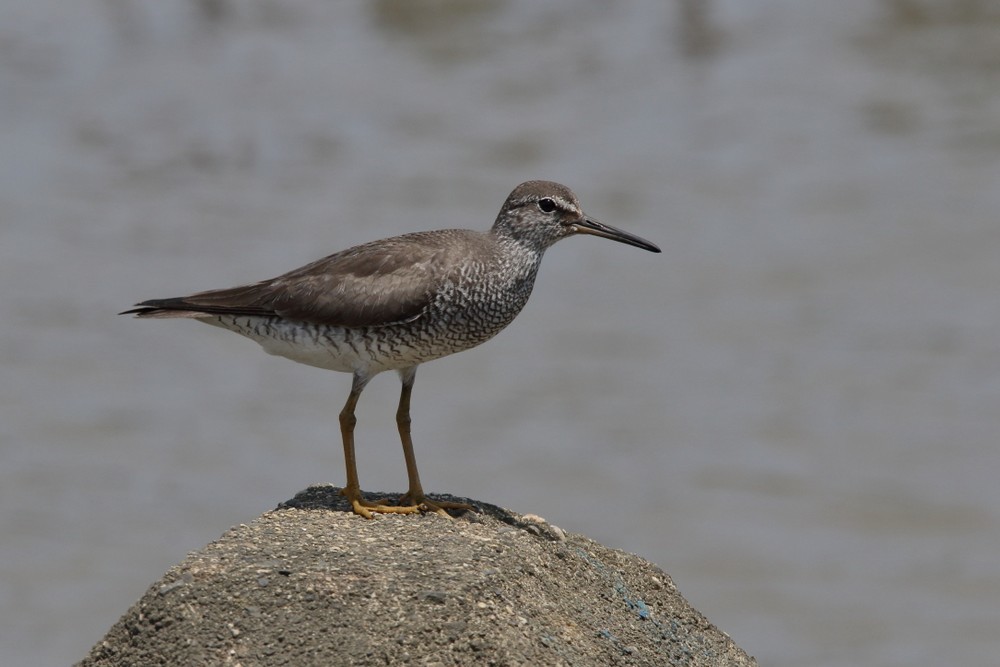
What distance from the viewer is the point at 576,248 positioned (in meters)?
34.8

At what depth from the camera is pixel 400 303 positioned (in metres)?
10.1

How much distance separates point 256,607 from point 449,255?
3004 mm

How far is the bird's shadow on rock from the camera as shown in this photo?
9.88 m

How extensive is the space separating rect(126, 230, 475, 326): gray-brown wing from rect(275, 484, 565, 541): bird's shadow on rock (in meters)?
1.17

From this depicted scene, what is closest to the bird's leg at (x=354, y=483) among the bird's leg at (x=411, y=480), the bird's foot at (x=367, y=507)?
the bird's foot at (x=367, y=507)

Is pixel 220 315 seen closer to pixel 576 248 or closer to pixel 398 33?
pixel 576 248

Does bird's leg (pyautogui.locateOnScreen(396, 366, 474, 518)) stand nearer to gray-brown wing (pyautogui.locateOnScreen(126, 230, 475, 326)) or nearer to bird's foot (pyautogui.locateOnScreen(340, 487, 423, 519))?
bird's foot (pyautogui.locateOnScreen(340, 487, 423, 519))

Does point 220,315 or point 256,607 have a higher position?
point 220,315

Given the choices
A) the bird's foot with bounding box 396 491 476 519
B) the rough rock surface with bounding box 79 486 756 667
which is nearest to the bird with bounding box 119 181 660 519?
the bird's foot with bounding box 396 491 476 519

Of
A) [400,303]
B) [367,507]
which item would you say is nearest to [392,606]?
[367,507]

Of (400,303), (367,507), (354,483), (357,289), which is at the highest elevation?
(357,289)

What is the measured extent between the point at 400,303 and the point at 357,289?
0.38m

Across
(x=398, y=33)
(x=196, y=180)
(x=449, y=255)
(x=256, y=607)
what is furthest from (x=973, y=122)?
(x=256, y=607)

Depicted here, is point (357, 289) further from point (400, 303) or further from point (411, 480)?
point (411, 480)
